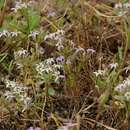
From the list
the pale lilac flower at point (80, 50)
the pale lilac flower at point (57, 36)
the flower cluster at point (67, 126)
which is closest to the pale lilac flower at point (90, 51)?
the pale lilac flower at point (80, 50)

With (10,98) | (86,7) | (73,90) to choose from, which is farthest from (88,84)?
(86,7)

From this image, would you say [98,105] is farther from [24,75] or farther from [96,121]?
[24,75]

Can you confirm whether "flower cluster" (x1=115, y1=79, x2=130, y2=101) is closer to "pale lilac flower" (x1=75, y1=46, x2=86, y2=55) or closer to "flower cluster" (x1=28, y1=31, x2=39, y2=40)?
"pale lilac flower" (x1=75, y1=46, x2=86, y2=55)

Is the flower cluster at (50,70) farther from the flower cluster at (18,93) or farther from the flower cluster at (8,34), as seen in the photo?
the flower cluster at (8,34)

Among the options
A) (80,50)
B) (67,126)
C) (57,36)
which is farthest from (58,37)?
(67,126)

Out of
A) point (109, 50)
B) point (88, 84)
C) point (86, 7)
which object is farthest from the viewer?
point (86, 7)

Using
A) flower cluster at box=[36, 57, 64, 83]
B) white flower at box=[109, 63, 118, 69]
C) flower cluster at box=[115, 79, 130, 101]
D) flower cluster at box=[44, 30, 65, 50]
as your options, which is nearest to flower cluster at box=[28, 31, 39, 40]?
flower cluster at box=[44, 30, 65, 50]
